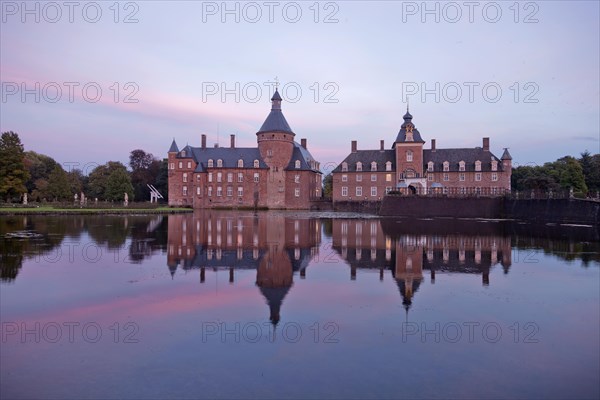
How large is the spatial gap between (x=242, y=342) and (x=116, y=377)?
6.58 ft

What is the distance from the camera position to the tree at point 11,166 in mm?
57781

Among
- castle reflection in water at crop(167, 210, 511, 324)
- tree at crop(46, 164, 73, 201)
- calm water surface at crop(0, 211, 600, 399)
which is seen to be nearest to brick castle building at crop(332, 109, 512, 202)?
tree at crop(46, 164, 73, 201)

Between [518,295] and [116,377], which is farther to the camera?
[518,295]

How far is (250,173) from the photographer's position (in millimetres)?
75312

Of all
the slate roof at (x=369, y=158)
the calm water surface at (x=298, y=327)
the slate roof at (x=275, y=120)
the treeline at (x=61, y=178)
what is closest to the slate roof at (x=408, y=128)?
the slate roof at (x=369, y=158)

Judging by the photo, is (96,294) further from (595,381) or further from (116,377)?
(595,381)

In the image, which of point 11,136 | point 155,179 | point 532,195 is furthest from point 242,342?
point 155,179

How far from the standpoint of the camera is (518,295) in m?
11.1

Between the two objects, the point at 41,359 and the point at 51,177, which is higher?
the point at 51,177

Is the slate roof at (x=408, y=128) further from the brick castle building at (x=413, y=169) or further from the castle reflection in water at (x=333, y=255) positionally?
the castle reflection in water at (x=333, y=255)

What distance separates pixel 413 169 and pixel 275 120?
22223 mm

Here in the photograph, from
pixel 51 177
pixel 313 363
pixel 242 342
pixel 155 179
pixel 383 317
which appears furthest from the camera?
pixel 155 179

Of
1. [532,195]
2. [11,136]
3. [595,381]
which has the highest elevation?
Answer: [11,136]

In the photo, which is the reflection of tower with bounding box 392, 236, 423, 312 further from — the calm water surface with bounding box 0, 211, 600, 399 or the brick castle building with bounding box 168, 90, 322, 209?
the brick castle building with bounding box 168, 90, 322, 209
